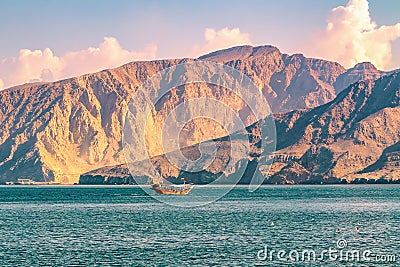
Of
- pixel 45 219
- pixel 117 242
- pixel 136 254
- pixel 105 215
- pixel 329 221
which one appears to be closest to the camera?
pixel 136 254

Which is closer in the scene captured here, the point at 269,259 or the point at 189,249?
the point at 269,259

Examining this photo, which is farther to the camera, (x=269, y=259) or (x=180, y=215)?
(x=180, y=215)

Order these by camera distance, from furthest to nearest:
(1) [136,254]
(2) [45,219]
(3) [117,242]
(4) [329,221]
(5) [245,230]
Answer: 1. (2) [45,219]
2. (4) [329,221]
3. (5) [245,230]
4. (3) [117,242]
5. (1) [136,254]

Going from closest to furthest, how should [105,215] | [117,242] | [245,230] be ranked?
[117,242], [245,230], [105,215]

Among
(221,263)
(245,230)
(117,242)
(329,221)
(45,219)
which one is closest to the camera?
(221,263)

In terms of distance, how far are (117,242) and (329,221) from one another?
55355 millimetres

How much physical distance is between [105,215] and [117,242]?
6231 cm

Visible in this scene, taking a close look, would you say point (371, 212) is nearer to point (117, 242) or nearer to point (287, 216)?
point (287, 216)

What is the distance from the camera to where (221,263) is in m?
90.9

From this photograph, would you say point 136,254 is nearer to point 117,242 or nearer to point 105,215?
point 117,242

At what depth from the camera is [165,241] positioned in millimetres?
114500

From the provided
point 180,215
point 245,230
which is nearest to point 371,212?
point 180,215

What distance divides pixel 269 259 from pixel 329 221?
2355 inches

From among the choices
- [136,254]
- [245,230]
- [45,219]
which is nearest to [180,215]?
[45,219]
